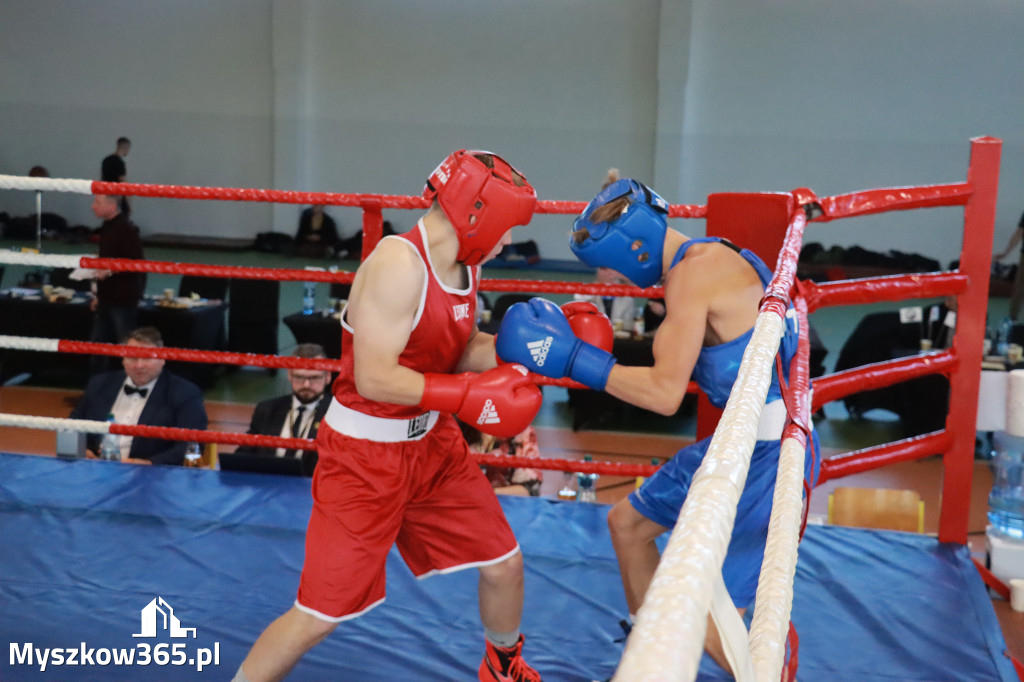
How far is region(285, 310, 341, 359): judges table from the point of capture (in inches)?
258

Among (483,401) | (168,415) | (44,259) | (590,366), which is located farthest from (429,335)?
(168,415)

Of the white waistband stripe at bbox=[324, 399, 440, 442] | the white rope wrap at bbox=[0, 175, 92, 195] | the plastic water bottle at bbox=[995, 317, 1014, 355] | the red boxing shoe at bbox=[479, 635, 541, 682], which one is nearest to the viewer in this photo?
the white waistband stripe at bbox=[324, 399, 440, 442]

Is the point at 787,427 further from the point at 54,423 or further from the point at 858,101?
the point at 858,101

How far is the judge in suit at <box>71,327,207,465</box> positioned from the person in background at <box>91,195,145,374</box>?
6.19 feet

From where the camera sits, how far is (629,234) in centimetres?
189

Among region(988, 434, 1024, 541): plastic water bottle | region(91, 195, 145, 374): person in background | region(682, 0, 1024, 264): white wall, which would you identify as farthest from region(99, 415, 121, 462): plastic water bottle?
region(682, 0, 1024, 264): white wall

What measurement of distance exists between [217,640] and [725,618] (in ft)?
5.66

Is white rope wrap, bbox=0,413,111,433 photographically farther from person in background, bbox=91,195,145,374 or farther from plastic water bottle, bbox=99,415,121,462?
person in background, bbox=91,195,145,374

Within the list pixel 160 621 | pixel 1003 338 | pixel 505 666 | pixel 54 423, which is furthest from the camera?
pixel 1003 338

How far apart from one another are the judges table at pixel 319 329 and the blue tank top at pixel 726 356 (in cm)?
484

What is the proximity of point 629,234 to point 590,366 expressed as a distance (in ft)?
1.00

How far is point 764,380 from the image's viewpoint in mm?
940

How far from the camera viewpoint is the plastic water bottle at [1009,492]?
2.75 metres

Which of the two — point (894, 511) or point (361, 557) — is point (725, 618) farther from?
point (894, 511)
